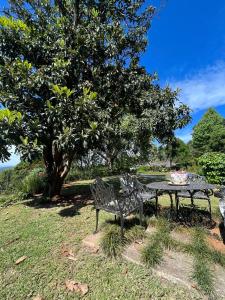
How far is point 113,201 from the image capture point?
3.59m

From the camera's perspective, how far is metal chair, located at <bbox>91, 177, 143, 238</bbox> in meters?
3.47

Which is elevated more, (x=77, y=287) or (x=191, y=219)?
(x=191, y=219)

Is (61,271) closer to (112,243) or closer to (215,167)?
(112,243)

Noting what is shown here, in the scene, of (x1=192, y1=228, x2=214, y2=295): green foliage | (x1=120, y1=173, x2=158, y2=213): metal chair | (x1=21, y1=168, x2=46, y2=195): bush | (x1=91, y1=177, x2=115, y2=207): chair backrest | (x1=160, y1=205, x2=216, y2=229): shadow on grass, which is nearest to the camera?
(x1=192, y1=228, x2=214, y2=295): green foliage

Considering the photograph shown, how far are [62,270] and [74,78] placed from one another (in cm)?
533

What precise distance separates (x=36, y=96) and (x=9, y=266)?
4.25 meters

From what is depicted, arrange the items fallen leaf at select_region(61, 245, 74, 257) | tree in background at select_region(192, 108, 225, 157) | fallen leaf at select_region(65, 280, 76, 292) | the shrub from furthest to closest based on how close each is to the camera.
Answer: tree in background at select_region(192, 108, 225, 157), the shrub, fallen leaf at select_region(61, 245, 74, 257), fallen leaf at select_region(65, 280, 76, 292)

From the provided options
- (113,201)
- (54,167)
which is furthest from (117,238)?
(54,167)

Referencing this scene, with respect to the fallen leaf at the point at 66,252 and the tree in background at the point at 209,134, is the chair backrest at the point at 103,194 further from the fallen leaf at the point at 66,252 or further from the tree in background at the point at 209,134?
the tree in background at the point at 209,134

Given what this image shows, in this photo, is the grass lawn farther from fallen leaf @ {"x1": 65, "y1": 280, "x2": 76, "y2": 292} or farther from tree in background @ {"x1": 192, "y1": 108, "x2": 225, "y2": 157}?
tree in background @ {"x1": 192, "y1": 108, "x2": 225, "y2": 157}

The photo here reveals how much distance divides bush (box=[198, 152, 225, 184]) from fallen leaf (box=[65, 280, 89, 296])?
351 inches

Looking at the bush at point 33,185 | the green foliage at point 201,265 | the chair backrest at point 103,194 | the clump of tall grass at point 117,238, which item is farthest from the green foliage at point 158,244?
the bush at point 33,185

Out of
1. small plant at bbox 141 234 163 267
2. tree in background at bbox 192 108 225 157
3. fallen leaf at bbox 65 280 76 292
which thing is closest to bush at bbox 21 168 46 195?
fallen leaf at bbox 65 280 76 292

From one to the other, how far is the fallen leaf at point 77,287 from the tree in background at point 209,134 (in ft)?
109
